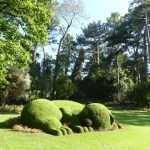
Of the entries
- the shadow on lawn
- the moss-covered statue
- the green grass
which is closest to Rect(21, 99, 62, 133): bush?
the moss-covered statue

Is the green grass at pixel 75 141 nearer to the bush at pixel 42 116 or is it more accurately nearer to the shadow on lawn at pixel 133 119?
the bush at pixel 42 116

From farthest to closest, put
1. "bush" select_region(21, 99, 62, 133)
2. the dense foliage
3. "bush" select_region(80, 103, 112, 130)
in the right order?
1. the dense foliage
2. "bush" select_region(80, 103, 112, 130)
3. "bush" select_region(21, 99, 62, 133)

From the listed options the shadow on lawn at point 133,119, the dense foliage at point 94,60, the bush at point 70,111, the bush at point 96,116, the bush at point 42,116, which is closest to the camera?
the bush at point 42,116

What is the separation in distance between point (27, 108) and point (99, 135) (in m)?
3.55

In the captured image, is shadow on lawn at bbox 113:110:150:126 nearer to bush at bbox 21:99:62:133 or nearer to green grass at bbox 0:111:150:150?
green grass at bbox 0:111:150:150

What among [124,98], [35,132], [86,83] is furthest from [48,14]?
[86,83]

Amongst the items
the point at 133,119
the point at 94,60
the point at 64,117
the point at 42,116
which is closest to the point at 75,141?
the point at 42,116

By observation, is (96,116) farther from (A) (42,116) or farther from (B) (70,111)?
(A) (42,116)

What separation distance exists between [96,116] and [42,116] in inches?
117

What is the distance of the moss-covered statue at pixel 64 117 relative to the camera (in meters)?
18.8

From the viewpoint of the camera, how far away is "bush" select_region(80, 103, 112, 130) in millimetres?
20766

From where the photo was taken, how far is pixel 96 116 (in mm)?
20891

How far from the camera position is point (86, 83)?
2299 inches

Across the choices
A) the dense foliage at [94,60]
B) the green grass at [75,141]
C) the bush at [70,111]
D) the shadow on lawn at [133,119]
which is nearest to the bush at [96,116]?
the bush at [70,111]
